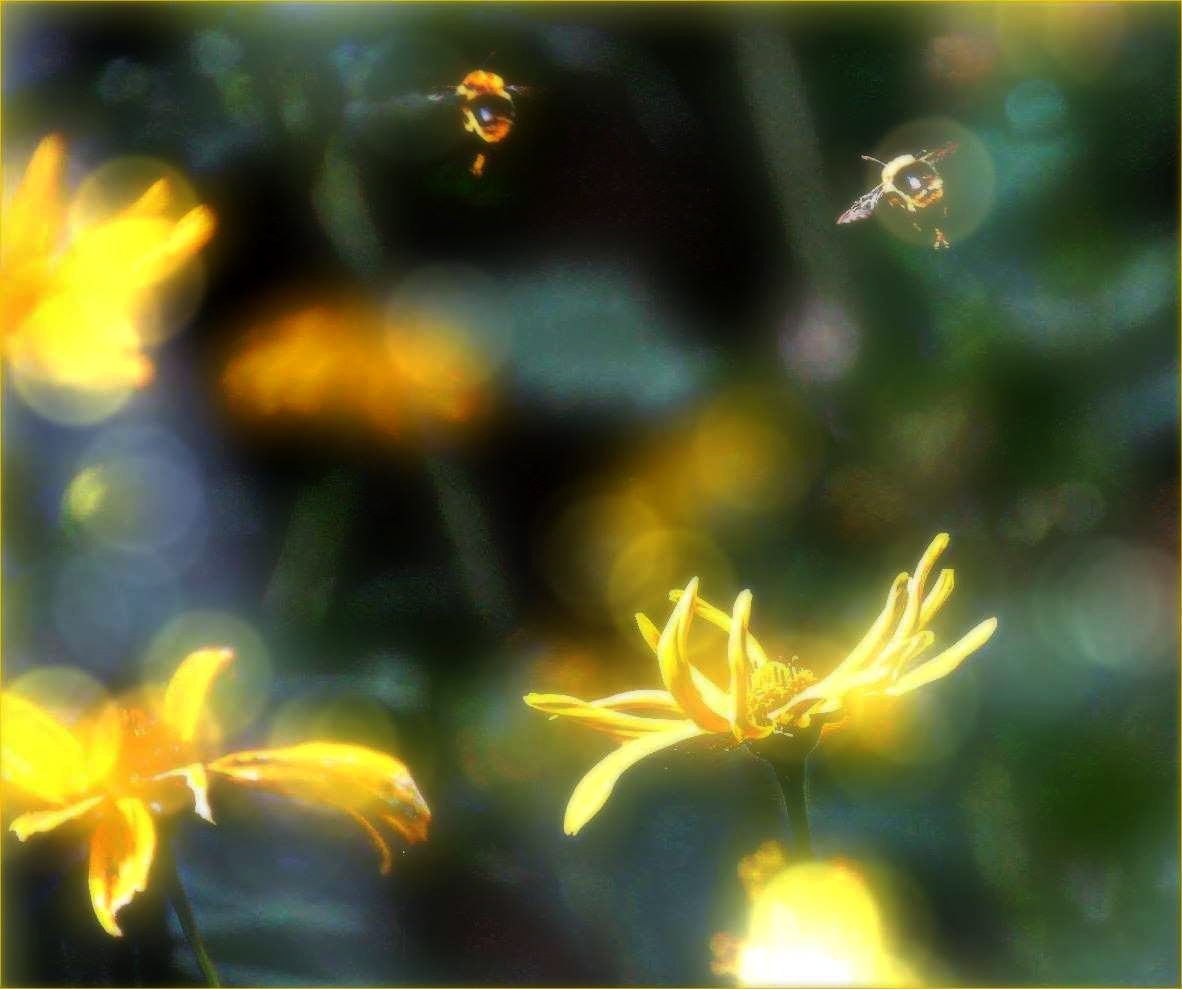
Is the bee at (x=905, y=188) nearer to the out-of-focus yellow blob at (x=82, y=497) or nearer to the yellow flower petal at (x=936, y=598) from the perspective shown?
the yellow flower petal at (x=936, y=598)

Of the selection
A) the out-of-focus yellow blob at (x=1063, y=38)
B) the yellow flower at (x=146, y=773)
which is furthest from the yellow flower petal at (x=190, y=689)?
the out-of-focus yellow blob at (x=1063, y=38)

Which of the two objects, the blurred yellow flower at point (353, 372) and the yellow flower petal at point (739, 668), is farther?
the blurred yellow flower at point (353, 372)

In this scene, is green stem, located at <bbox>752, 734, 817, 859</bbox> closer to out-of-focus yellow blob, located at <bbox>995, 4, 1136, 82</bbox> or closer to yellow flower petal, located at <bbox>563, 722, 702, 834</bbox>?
yellow flower petal, located at <bbox>563, 722, 702, 834</bbox>

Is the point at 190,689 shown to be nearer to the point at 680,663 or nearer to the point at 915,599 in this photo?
the point at 680,663

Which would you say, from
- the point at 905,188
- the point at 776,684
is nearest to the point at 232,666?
the point at 776,684

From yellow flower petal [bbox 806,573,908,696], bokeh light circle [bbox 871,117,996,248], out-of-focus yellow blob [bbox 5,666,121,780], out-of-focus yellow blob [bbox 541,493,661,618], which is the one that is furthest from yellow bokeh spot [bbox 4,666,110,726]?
bokeh light circle [bbox 871,117,996,248]

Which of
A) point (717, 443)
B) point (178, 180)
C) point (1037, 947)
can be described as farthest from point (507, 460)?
point (1037, 947)
